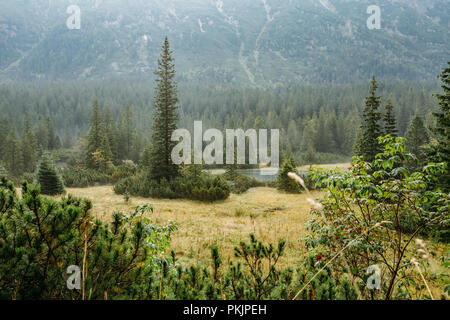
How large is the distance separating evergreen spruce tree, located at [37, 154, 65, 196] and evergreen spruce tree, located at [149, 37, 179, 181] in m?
7.23

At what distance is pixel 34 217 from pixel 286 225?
34.2ft

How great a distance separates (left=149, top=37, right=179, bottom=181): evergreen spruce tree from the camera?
22953 millimetres

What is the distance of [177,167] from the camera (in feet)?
76.3

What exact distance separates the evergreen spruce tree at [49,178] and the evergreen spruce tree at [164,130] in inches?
285

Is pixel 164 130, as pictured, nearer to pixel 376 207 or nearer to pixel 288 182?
pixel 288 182

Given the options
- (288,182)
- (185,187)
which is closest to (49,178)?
(185,187)

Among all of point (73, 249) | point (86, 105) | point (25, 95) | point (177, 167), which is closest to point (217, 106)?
point (86, 105)

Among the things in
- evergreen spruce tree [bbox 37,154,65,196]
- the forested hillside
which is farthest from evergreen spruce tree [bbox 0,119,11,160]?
evergreen spruce tree [bbox 37,154,65,196]

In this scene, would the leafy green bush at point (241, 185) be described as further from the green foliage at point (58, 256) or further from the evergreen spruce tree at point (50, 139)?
the evergreen spruce tree at point (50, 139)

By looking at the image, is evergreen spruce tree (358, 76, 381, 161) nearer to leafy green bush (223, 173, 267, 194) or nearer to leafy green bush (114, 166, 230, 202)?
leafy green bush (114, 166, 230, 202)

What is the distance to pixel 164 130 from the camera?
23.4 metres

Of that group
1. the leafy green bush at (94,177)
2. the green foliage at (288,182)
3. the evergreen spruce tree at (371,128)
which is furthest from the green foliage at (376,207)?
the leafy green bush at (94,177)

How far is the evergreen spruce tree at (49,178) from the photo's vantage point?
19.5 metres
